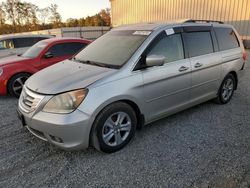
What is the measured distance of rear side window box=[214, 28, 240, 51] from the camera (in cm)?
437

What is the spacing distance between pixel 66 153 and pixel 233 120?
9.64 ft

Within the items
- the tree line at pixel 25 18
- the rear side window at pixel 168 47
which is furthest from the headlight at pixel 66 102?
the tree line at pixel 25 18

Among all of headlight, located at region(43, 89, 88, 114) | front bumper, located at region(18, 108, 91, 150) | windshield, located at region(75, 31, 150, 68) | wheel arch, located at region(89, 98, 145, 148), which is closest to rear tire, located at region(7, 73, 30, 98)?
windshield, located at region(75, 31, 150, 68)

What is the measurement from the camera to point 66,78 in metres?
2.95

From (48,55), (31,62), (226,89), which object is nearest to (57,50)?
(48,55)

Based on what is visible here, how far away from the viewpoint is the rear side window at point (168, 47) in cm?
329

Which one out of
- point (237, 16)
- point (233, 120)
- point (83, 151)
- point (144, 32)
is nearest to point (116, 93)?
point (83, 151)

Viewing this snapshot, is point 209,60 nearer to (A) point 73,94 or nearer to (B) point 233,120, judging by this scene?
(B) point 233,120

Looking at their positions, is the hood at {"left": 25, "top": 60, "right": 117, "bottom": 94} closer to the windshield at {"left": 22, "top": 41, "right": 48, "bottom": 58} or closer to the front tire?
the front tire

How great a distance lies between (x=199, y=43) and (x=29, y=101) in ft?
9.70

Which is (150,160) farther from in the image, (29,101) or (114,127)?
(29,101)

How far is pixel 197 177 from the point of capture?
2520mm

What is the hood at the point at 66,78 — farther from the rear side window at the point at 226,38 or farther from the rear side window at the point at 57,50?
the rear side window at the point at 57,50

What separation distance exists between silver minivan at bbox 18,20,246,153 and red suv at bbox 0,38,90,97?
238 cm
